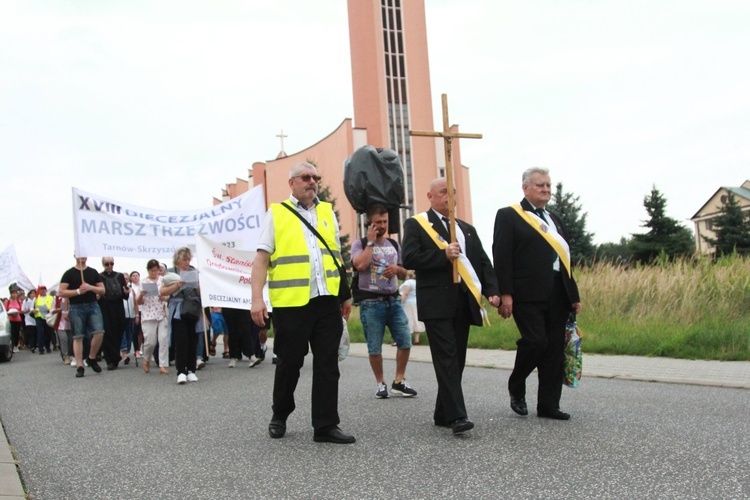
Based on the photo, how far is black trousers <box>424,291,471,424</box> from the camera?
575 cm

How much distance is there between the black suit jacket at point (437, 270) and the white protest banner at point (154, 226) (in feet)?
25.6

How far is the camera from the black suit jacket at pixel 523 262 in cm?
632

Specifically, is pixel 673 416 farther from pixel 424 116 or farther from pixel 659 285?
pixel 424 116

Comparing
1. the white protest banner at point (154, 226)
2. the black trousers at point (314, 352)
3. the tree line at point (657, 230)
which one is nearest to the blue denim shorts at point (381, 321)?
the black trousers at point (314, 352)

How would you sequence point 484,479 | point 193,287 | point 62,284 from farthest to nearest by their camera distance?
point 62,284
point 193,287
point 484,479

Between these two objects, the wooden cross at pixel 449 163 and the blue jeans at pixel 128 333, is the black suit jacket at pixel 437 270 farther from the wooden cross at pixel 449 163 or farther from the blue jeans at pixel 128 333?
the blue jeans at pixel 128 333

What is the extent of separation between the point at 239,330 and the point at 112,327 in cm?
242

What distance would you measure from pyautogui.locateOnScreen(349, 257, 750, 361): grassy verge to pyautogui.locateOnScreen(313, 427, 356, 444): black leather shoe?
6970 millimetres

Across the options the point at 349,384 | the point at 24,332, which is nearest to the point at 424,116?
the point at 24,332

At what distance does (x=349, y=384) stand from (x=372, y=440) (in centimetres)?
398

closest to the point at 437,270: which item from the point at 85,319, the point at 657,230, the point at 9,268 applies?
the point at 85,319

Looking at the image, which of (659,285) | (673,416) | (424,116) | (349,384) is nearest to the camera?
(673,416)

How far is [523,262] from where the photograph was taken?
639 cm

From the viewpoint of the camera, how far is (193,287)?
39.9ft
